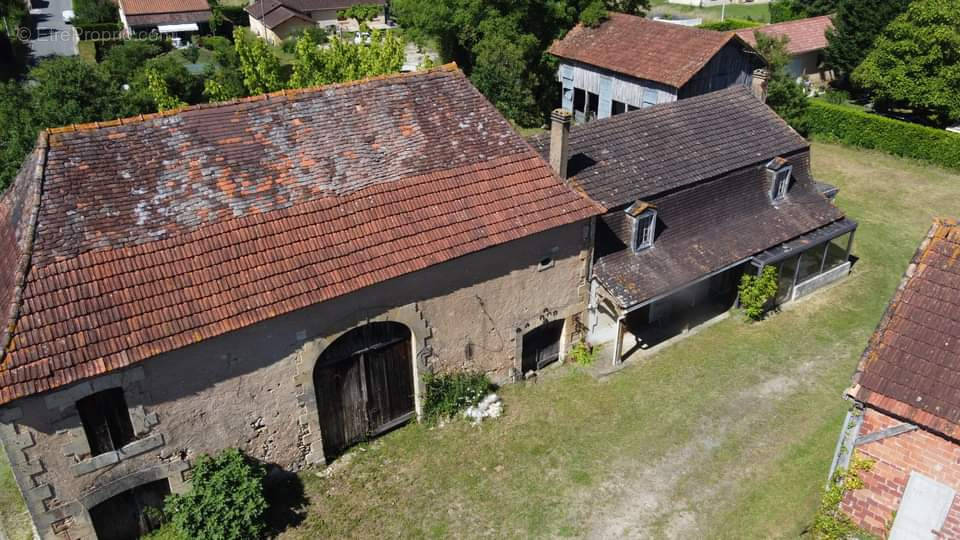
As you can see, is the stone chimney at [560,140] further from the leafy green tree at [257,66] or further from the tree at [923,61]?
the tree at [923,61]

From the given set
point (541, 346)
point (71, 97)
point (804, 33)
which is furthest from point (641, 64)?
point (71, 97)

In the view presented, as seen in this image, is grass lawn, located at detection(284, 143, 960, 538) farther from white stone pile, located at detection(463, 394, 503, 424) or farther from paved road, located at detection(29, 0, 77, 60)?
paved road, located at detection(29, 0, 77, 60)

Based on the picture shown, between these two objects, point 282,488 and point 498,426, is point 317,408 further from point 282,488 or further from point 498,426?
point 498,426

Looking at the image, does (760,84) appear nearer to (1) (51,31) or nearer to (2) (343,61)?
(2) (343,61)

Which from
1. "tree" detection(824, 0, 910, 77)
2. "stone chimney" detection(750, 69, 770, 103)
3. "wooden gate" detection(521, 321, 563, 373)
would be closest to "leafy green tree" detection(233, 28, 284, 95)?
"wooden gate" detection(521, 321, 563, 373)

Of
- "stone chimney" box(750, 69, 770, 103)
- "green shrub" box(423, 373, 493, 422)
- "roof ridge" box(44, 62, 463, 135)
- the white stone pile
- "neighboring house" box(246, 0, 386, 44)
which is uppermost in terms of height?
"roof ridge" box(44, 62, 463, 135)

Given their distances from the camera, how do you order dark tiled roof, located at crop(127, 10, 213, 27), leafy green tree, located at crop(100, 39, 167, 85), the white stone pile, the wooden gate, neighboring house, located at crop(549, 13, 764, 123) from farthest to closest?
dark tiled roof, located at crop(127, 10, 213, 27) < leafy green tree, located at crop(100, 39, 167, 85) < neighboring house, located at crop(549, 13, 764, 123) < the wooden gate < the white stone pile

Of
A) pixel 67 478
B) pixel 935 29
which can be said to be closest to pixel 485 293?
pixel 67 478
